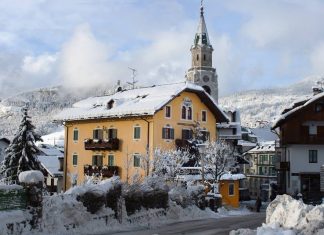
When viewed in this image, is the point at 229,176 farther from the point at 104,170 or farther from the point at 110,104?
the point at 110,104

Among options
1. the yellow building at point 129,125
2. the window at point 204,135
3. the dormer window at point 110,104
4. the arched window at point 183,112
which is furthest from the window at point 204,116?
the dormer window at point 110,104

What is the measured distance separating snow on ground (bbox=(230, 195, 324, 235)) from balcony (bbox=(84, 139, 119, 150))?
103ft

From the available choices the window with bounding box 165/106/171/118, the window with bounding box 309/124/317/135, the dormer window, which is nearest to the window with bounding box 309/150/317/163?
the window with bounding box 309/124/317/135

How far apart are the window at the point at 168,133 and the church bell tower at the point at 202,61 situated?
60.4m

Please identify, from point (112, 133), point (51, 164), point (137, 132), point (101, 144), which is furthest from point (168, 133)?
point (51, 164)

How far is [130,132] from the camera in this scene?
50562mm

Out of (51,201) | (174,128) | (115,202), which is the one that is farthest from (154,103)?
(51,201)

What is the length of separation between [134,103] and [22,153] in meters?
11.0

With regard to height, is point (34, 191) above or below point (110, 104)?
below

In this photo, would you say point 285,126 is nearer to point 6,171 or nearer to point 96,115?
point 96,115

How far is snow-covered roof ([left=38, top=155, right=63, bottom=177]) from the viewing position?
61688mm

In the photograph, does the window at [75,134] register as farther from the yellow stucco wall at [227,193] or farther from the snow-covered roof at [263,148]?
the snow-covered roof at [263,148]

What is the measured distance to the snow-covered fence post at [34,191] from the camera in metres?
22.3

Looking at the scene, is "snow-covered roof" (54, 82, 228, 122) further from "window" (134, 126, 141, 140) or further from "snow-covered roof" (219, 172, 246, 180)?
"snow-covered roof" (219, 172, 246, 180)
